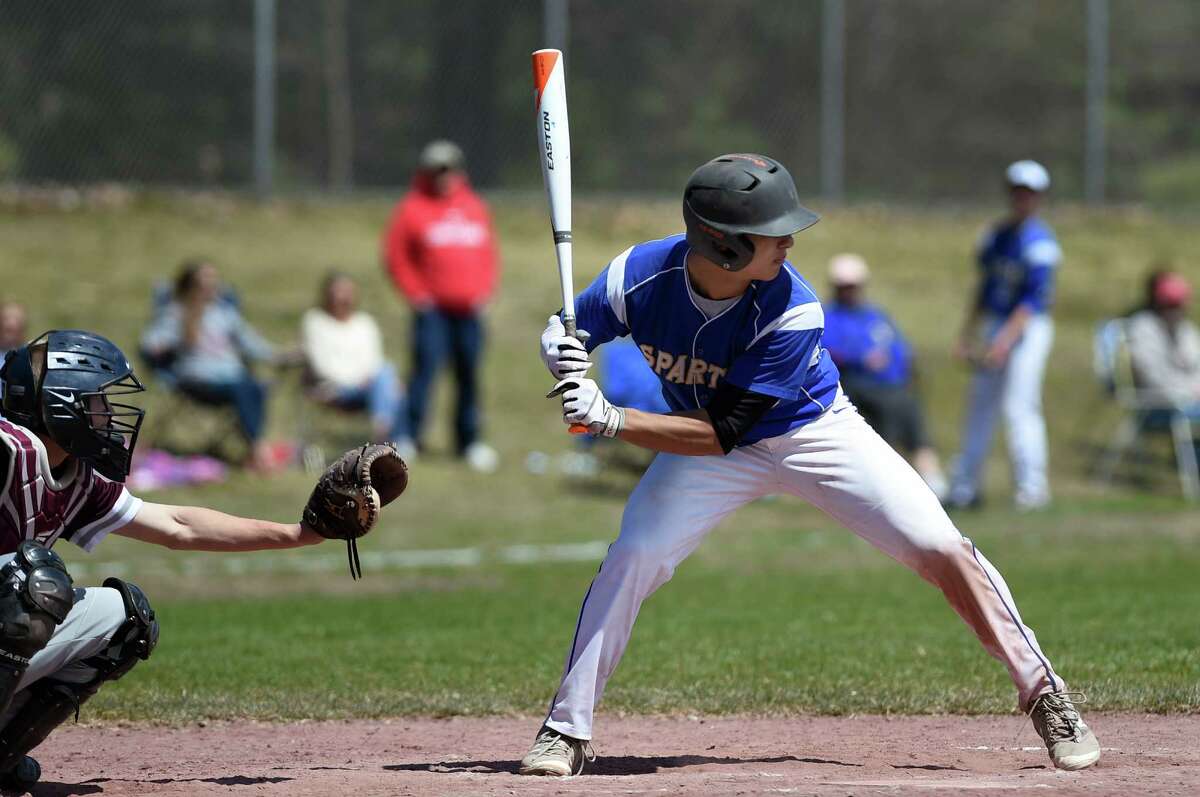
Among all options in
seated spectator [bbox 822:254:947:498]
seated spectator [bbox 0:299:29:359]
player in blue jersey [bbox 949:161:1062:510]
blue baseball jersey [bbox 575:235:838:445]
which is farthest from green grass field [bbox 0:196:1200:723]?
blue baseball jersey [bbox 575:235:838:445]

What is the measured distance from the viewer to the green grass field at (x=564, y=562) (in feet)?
22.5

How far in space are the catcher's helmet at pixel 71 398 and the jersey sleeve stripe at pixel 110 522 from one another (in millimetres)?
144

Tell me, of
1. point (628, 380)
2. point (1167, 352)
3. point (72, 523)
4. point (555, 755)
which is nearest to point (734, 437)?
point (555, 755)

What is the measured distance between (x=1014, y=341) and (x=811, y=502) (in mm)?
7481

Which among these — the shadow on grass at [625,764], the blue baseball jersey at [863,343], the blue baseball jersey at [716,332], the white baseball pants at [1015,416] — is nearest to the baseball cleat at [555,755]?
the shadow on grass at [625,764]

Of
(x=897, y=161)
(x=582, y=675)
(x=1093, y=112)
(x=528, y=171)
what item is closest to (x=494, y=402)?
(x=528, y=171)

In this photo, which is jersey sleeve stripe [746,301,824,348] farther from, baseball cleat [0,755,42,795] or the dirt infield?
baseball cleat [0,755,42,795]

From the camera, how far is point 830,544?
38.3 ft

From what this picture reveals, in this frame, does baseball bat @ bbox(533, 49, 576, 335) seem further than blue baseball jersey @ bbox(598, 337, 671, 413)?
No

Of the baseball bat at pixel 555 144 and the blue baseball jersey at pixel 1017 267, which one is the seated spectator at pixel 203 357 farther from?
the baseball bat at pixel 555 144

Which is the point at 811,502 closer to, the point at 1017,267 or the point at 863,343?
the point at 1017,267

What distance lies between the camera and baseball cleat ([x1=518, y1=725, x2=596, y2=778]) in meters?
5.16

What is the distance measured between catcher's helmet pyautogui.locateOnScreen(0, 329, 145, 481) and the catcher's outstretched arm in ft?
0.85

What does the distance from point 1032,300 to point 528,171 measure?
24.6 ft
